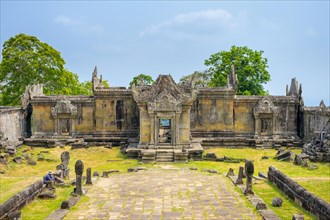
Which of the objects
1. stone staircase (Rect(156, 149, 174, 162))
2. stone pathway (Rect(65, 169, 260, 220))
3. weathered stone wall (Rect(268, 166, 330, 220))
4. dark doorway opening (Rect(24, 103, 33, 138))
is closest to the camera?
weathered stone wall (Rect(268, 166, 330, 220))

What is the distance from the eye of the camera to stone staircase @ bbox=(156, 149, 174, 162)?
2459cm

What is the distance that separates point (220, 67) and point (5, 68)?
Result: 82.7 feet

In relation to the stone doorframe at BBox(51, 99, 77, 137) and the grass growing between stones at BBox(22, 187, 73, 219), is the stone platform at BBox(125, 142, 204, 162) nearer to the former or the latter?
the stone doorframe at BBox(51, 99, 77, 137)

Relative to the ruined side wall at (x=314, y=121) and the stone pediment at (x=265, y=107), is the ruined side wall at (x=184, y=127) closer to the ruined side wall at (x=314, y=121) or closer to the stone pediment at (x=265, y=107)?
the stone pediment at (x=265, y=107)

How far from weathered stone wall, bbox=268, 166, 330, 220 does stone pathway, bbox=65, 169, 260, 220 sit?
78.5 inches

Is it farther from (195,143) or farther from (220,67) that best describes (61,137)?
(220,67)

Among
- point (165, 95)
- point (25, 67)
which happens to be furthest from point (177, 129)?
point (25, 67)

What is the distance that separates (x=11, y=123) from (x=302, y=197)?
23.9 meters

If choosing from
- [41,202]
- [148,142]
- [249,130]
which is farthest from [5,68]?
[41,202]

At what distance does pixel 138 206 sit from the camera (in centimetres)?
1409

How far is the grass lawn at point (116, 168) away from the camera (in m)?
14.5

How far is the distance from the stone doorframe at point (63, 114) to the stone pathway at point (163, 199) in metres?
13.4

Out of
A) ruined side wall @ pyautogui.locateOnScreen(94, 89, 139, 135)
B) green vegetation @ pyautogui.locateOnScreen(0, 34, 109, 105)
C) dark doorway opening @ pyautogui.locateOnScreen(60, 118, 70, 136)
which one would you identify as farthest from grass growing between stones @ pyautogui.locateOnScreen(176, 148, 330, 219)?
green vegetation @ pyautogui.locateOnScreen(0, 34, 109, 105)

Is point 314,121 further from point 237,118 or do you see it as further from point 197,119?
point 197,119
